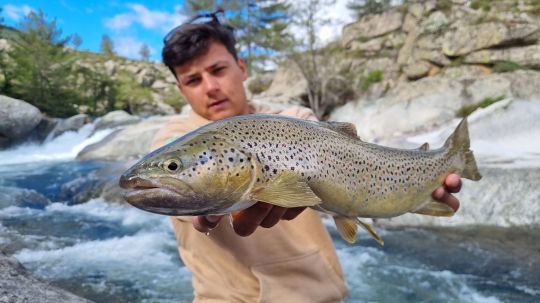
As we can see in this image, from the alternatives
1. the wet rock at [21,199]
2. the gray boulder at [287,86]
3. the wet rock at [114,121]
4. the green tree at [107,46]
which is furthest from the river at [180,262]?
the green tree at [107,46]

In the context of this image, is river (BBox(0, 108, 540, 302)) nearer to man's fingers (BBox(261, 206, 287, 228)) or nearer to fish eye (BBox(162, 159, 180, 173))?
man's fingers (BBox(261, 206, 287, 228))

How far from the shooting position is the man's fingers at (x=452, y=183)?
2.34 m

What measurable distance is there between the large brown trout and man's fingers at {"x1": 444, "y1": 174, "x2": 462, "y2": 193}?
0.65 feet

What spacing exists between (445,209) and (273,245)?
39.8 inches

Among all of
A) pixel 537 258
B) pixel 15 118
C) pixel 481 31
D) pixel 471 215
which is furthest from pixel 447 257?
pixel 15 118

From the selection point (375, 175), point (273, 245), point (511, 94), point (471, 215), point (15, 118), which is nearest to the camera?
point (375, 175)

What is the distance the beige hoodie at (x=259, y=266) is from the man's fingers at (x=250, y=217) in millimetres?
608

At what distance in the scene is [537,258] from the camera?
5.72 m

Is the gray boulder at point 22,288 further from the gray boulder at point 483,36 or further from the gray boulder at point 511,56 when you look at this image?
the gray boulder at point 483,36

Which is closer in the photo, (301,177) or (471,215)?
(301,177)

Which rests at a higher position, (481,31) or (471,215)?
(481,31)

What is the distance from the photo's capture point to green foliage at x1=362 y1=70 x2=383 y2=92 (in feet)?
86.4

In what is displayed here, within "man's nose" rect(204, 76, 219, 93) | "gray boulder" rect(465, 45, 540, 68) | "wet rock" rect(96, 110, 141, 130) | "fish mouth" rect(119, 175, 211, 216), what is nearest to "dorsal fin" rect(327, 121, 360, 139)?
"fish mouth" rect(119, 175, 211, 216)

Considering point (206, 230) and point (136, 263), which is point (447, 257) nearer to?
point (136, 263)
